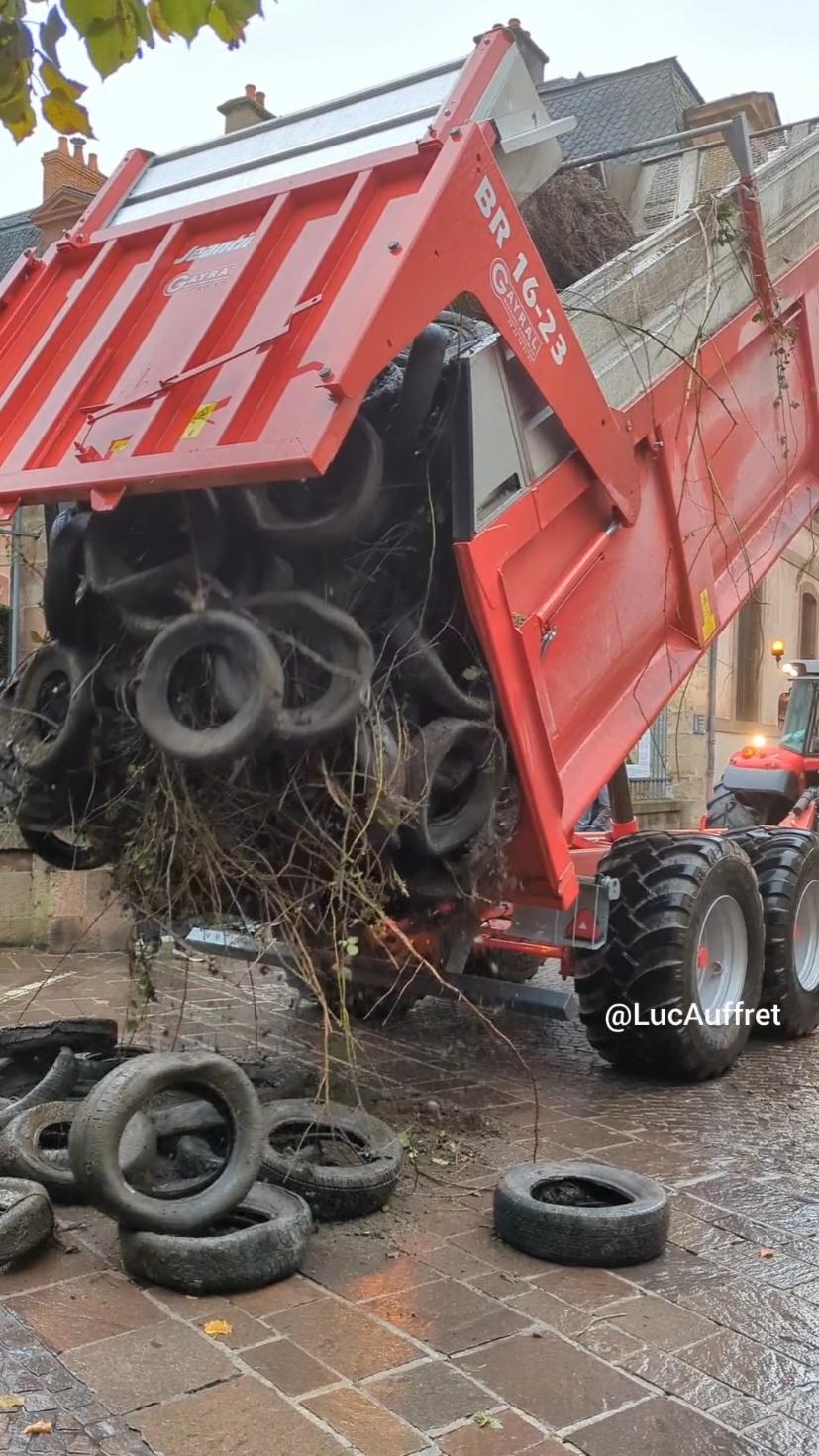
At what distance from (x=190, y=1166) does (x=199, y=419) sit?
2.32m

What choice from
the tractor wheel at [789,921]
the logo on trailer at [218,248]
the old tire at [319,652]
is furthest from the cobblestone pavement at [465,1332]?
the logo on trailer at [218,248]

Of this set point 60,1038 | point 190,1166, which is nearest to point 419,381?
point 190,1166

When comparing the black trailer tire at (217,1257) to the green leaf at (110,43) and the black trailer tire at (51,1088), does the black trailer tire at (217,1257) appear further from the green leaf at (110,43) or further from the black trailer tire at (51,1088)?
the green leaf at (110,43)

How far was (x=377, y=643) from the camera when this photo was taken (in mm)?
3975

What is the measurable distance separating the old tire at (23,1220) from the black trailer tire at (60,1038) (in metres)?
1.30

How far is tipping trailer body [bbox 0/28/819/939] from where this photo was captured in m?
3.64

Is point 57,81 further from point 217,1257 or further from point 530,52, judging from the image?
point 217,1257

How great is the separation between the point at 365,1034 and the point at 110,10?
4904 millimetres

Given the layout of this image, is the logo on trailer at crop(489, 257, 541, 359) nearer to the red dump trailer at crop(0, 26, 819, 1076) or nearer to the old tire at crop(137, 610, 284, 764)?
the red dump trailer at crop(0, 26, 819, 1076)

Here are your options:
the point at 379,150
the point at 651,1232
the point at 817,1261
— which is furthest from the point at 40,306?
the point at 817,1261

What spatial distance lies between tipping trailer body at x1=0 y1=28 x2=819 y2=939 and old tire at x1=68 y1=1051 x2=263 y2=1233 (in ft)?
4.92

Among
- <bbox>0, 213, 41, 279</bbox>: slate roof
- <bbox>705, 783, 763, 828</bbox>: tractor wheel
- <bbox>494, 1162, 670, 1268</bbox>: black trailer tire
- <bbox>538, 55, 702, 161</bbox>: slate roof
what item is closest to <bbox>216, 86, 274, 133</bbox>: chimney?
<bbox>538, 55, 702, 161</bbox>: slate roof

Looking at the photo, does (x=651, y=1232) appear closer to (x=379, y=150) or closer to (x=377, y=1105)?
(x=377, y=1105)

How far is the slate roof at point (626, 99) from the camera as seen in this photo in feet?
53.9
